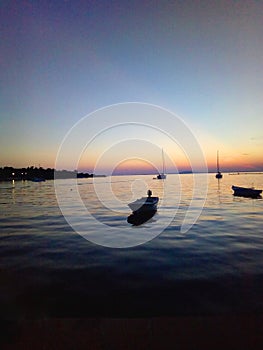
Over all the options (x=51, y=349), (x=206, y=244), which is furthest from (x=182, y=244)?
(x=51, y=349)

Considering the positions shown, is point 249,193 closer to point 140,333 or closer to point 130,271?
point 130,271

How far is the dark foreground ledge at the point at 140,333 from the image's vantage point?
209 inches

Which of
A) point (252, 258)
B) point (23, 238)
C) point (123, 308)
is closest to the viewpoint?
point (123, 308)

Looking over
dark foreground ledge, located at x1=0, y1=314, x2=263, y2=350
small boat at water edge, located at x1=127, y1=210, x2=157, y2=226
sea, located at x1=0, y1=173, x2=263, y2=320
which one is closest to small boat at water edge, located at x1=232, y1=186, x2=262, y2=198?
sea, located at x1=0, y1=173, x2=263, y2=320

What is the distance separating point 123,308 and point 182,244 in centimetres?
883

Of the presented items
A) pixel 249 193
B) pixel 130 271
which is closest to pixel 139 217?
pixel 130 271

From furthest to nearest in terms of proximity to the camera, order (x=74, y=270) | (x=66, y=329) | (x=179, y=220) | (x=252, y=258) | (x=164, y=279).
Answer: (x=179, y=220) < (x=252, y=258) < (x=74, y=270) < (x=164, y=279) < (x=66, y=329)

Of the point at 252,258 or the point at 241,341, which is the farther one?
the point at 252,258

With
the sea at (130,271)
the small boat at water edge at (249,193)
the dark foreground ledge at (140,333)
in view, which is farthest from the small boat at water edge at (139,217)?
the small boat at water edge at (249,193)

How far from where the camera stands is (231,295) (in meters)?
8.38

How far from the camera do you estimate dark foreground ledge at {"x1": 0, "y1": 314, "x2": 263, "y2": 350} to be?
5.32 meters

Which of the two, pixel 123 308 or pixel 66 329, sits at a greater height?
pixel 66 329

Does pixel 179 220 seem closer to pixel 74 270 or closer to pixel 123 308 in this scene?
pixel 74 270

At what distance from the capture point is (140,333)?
18.8 ft
